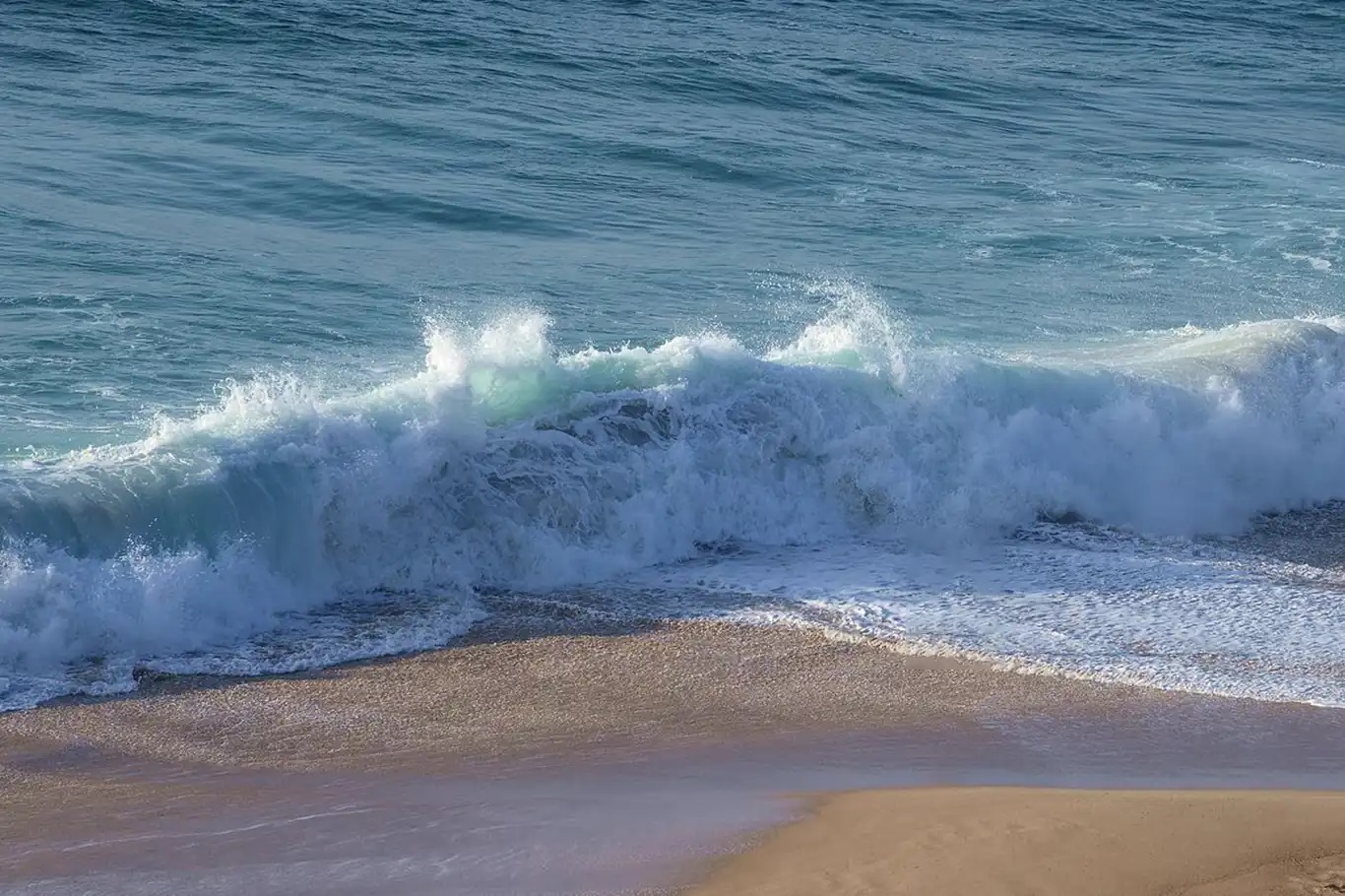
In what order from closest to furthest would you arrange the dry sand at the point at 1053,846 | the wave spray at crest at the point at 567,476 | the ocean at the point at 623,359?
the dry sand at the point at 1053,846 → the wave spray at crest at the point at 567,476 → the ocean at the point at 623,359

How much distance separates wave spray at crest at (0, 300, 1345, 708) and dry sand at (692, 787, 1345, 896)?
2611 millimetres

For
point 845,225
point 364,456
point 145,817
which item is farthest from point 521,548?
point 845,225

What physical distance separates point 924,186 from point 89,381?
9696 mm

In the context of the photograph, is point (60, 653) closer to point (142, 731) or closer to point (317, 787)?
point (142, 731)

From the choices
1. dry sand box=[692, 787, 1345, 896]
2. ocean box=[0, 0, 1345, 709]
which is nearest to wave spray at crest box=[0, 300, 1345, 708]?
ocean box=[0, 0, 1345, 709]

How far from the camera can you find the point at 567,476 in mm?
9391

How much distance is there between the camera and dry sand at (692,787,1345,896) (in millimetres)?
5676

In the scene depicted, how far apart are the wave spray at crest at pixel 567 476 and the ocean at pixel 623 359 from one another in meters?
0.03

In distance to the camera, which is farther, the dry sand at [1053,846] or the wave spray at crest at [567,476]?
the wave spray at crest at [567,476]

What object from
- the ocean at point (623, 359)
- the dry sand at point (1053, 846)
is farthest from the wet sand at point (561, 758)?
the ocean at point (623, 359)

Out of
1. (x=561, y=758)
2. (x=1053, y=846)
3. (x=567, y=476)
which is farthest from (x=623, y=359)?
(x=1053, y=846)

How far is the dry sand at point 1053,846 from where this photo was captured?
568 cm

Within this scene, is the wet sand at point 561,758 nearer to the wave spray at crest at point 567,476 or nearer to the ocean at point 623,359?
the ocean at point 623,359

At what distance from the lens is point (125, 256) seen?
491 inches
